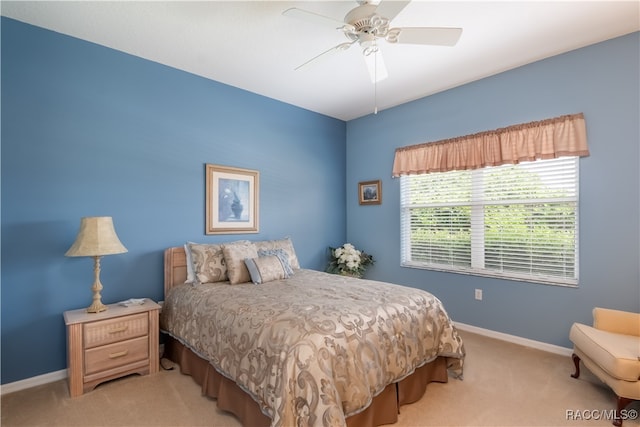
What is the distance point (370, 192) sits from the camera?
459 cm

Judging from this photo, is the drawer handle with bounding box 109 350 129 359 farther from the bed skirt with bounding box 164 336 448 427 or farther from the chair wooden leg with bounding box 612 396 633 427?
the chair wooden leg with bounding box 612 396 633 427

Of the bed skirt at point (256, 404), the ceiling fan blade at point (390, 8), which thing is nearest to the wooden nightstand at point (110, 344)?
the bed skirt at point (256, 404)

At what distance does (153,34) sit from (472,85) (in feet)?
10.7

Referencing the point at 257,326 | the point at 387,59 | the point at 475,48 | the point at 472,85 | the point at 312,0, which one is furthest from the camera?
the point at 472,85

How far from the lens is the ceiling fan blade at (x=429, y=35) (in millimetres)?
2012

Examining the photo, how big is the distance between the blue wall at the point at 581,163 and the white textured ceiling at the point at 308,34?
0.66 feet

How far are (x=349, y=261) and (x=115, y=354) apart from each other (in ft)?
9.16

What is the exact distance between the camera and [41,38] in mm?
2480

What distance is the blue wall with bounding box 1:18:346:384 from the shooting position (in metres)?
2.38

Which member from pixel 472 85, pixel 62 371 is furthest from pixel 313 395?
pixel 472 85

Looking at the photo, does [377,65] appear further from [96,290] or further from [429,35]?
[96,290]

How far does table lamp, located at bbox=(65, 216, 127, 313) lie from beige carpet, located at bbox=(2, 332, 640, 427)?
0.65 m

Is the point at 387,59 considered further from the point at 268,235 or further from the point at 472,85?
the point at 268,235

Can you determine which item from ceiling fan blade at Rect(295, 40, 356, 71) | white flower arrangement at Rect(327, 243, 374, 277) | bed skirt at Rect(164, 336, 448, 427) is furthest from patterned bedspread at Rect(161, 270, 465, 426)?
ceiling fan blade at Rect(295, 40, 356, 71)
